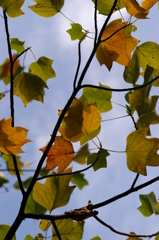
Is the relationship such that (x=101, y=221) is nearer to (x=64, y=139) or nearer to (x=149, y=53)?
(x=64, y=139)

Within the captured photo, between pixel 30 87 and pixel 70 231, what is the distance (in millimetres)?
409

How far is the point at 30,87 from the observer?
87 cm

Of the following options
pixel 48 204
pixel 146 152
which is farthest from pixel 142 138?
pixel 48 204

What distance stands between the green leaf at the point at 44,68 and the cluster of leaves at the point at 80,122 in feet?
0.36

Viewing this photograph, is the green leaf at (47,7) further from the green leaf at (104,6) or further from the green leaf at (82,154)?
the green leaf at (82,154)

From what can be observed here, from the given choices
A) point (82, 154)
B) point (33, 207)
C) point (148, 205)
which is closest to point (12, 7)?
point (82, 154)

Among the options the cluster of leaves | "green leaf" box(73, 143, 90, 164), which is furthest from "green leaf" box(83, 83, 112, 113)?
"green leaf" box(73, 143, 90, 164)

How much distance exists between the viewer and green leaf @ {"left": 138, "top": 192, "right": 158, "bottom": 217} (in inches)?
37.3

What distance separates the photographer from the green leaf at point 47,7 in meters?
0.83

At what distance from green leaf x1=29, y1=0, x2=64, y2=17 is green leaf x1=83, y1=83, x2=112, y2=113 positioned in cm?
25

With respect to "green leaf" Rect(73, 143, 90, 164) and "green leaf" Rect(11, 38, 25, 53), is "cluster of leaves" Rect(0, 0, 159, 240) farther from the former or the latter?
"green leaf" Rect(11, 38, 25, 53)

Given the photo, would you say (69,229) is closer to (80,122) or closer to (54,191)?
(54,191)

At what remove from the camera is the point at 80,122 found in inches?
29.6

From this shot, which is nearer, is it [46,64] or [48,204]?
[48,204]
